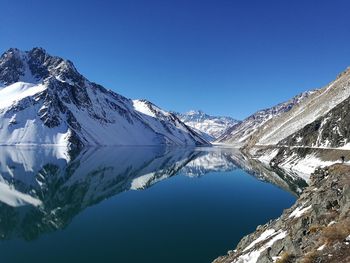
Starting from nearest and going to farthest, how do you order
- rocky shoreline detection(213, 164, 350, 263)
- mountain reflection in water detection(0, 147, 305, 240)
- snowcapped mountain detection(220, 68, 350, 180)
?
rocky shoreline detection(213, 164, 350, 263)
mountain reflection in water detection(0, 147, 305, 240)
snowcapped mountain detection(220, 68, 350, 180)

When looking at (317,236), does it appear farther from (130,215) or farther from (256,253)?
(130,215)

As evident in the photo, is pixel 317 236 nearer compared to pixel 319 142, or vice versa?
pixel 317 236

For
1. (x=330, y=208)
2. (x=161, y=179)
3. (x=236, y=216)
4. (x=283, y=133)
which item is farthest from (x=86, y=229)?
(x=283, y=133)

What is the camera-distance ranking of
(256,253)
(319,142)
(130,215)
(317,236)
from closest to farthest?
(317,236), (256,253), (130,215), (319,142)

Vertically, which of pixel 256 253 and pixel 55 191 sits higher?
pixel 55 191

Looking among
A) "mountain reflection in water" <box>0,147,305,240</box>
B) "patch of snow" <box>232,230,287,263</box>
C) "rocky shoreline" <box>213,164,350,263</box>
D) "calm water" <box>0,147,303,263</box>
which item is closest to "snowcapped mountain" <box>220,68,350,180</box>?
"mountain reflection in water" <box>0,147,305,240</box>

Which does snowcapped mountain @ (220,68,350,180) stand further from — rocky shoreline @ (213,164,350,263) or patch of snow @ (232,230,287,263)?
patch of snow @ (232,230,287,263)

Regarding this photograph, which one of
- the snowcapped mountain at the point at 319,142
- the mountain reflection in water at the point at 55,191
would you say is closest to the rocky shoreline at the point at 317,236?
the mountain reflection in water at the point at 55,191

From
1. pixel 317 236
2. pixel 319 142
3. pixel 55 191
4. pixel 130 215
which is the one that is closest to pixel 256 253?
pixel 317 236

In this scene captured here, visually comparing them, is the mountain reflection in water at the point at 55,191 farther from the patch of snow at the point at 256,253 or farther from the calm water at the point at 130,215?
the patch of snow at the point at 256,253
